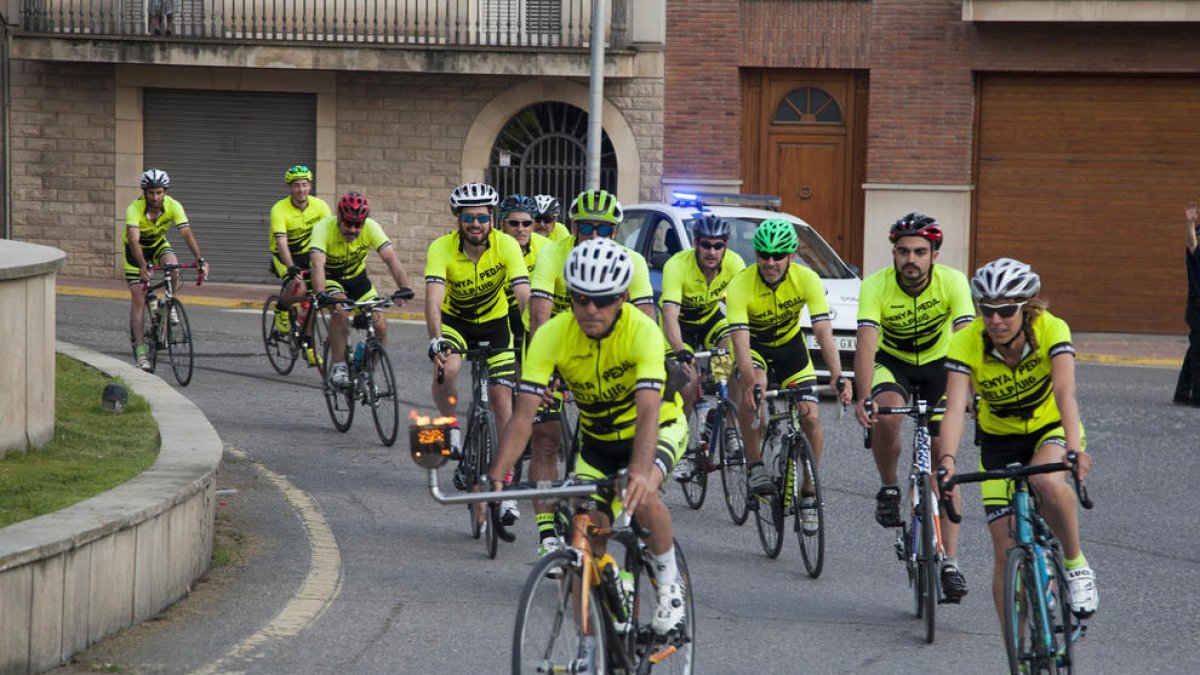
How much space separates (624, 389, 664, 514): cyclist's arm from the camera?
5707mm

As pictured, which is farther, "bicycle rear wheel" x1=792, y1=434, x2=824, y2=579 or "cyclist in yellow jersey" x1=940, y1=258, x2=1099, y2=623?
"bicycle rear wheel" x1=792, y1=434, x2=824, y2=579

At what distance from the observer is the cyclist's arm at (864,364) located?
26.8 ft

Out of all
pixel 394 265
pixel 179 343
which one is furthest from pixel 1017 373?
pixel 179 343

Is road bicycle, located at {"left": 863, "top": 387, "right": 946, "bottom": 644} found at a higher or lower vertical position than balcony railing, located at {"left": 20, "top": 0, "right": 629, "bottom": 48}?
lower

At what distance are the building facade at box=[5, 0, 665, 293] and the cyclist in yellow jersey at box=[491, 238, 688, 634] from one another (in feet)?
60.3

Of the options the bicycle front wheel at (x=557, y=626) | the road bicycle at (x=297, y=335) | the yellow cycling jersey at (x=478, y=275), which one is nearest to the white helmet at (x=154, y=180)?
the road bicycle at (x=297, y=335)

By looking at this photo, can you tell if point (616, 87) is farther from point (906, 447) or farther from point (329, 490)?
point (329, 490)

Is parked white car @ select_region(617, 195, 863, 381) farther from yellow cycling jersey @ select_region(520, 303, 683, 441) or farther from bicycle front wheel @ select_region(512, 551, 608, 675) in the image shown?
bicycle front wheel @ select_region(512, 551, 608, 675)

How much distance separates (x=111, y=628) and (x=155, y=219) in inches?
353

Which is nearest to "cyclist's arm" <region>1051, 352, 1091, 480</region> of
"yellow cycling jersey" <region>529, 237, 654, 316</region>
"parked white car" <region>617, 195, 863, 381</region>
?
"yellow cycling jersey" <region>529, 237, 654, 316</region>

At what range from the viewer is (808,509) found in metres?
8.80

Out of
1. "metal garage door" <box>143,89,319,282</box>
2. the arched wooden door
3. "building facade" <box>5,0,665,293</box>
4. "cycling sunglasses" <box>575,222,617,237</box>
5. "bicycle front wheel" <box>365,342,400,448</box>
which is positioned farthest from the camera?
"metal garage door" <box>143,89,319,282</box>

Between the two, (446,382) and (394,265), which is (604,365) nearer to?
(446,382)

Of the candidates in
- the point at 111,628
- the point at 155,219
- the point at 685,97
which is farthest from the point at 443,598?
the point at 685,97
